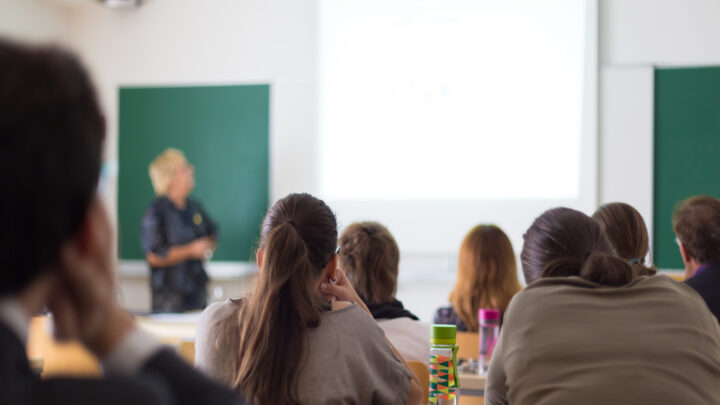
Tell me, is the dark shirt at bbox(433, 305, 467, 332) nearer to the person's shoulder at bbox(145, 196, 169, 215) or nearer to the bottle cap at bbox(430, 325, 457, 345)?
the bottle cap at bbox(430, 325, 457, 345)

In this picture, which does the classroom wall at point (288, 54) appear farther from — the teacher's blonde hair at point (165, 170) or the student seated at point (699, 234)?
the student seated at point (699, 234)

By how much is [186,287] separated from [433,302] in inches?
77.4

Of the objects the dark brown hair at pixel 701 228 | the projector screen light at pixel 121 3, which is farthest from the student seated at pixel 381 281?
the projector screen light at pixel 121 3

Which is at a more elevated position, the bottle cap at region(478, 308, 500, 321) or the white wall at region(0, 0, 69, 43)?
the white wall at region(0, 0, 69, 43)

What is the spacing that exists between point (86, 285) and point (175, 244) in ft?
15.6

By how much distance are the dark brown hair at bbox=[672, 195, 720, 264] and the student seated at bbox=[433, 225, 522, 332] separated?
74 centimetres

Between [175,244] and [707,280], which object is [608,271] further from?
[175,244]

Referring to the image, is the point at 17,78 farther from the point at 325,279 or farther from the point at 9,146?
the point at 325,279

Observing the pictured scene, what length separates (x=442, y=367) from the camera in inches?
79.3

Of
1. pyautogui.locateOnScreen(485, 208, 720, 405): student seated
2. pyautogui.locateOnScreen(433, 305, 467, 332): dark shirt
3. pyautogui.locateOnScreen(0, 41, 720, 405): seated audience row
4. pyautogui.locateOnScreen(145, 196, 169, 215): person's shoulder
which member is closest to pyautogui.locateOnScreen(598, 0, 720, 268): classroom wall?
pyautogui.locateOnScreen(433, 305, 467, 332): dark shirt

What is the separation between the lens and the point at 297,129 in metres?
5.70

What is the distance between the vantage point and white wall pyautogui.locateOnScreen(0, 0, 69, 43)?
18.2ft

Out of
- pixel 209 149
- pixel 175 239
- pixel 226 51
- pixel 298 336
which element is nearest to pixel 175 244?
pixel 175 239

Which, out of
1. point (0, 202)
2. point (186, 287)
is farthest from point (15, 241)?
point (186, 287)
